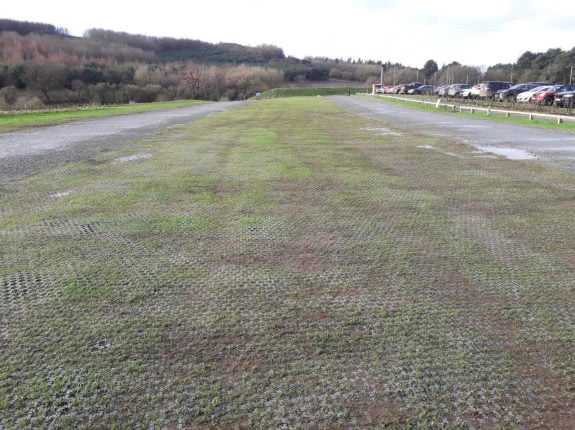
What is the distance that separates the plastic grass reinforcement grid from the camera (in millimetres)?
2479

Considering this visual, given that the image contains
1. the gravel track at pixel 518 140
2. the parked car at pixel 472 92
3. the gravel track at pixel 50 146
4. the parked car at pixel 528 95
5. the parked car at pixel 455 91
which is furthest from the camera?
the parked car at pixel 455 91

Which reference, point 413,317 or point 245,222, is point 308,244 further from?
point 413,317

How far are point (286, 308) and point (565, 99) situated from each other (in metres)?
27.7

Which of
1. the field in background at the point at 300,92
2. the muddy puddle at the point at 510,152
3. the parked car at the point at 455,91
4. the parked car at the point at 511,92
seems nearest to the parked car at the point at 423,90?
the parked car at the point at 455,91

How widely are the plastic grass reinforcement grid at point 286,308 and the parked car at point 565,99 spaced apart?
21106 mm

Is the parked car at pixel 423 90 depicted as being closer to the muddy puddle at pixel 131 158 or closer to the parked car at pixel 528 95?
the parked car at pixel 528 95

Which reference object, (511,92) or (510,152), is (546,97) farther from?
(510,152)

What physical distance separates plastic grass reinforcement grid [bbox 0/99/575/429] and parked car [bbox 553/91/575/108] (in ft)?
69.2

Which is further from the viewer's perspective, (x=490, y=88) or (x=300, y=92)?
(x=300, y=92)

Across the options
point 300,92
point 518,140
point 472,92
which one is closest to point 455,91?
point 472,92

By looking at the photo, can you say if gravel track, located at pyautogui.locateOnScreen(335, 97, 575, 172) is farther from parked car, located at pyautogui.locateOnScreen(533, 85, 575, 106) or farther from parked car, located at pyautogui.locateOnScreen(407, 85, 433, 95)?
parked car, located at pyautogui.locateOnScreen(407, 85, 433, 95)

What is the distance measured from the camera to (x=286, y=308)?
11.5 ft

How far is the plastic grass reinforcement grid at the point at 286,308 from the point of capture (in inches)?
97.6

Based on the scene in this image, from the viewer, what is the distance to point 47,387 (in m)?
2.57
